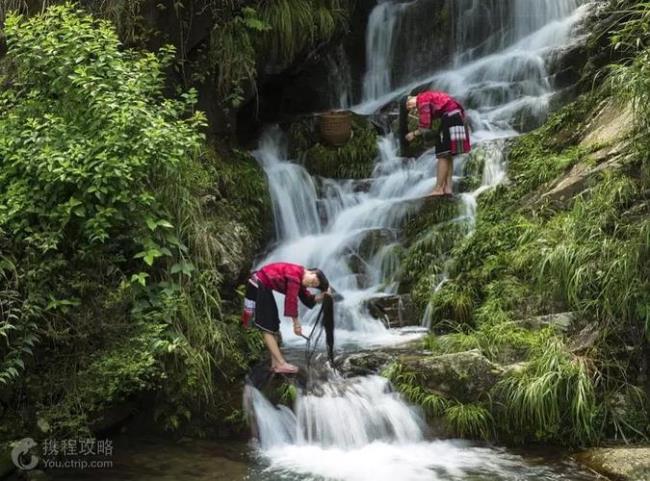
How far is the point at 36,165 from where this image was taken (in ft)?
19.4

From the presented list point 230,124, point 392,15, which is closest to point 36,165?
point 230,124

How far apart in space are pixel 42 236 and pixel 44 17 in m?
2.64

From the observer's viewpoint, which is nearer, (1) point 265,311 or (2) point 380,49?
(1) point 265,311

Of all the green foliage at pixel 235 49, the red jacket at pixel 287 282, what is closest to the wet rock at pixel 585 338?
the red jacket at pixel 287 282

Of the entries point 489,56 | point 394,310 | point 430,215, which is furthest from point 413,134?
point 489,56

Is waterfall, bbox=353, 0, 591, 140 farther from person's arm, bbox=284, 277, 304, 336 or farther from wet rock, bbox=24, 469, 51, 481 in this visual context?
wet rock, bbox=24, 469, 51, 481

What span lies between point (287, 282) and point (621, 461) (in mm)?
3226

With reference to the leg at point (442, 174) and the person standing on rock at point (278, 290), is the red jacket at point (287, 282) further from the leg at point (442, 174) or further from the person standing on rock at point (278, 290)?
the leg at point (442, 174)

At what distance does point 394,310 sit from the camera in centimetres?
830

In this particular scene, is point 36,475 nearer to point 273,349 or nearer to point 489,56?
point 273,349

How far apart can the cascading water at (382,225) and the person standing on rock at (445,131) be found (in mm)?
351

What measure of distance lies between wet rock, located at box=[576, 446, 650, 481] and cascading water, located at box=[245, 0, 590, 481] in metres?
0.24

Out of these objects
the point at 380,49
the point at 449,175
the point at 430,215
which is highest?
the point at 380,49

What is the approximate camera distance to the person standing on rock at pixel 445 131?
9492mm
